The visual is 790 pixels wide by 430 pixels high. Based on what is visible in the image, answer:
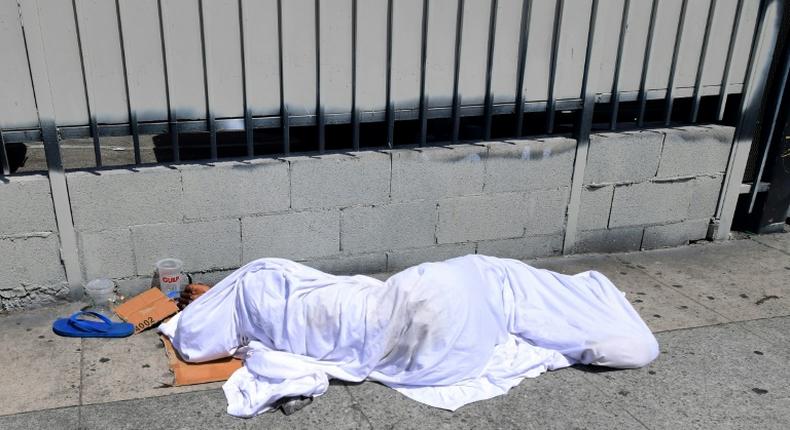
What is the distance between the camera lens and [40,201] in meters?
4.09

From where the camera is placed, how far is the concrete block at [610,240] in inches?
217

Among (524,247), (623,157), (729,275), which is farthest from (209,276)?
(729,275)

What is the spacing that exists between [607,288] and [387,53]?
2.13m

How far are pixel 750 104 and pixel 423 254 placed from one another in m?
3.08

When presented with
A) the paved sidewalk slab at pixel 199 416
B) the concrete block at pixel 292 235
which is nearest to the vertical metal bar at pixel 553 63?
the concrete block at pixel 292 235

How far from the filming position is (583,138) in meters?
5.18

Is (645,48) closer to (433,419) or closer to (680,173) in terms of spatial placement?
(680,173)

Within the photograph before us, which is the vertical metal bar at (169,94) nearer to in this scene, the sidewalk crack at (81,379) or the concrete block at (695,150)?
the sidewalk crack at (81,379)

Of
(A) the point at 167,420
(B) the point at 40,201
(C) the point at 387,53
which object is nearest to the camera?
(A) the point at 167,420

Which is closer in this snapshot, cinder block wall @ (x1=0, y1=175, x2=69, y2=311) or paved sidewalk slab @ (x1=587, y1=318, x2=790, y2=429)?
paved sidewalk slab @ (x1=587, y1=318, x2=790, y2=429)

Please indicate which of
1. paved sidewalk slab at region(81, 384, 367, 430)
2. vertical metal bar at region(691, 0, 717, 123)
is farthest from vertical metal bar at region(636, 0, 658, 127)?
paved sidewalk slab at region(81, 384, 367, 430)

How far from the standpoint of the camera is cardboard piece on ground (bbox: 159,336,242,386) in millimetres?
3691

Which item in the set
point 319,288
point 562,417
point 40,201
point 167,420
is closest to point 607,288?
point 562,417

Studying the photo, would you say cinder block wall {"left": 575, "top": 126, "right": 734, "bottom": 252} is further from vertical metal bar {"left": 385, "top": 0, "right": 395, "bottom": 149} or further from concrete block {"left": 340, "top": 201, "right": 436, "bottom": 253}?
vertical metal bar {"left": 385, "top": 0, "right": 395, "bottom": 149}
